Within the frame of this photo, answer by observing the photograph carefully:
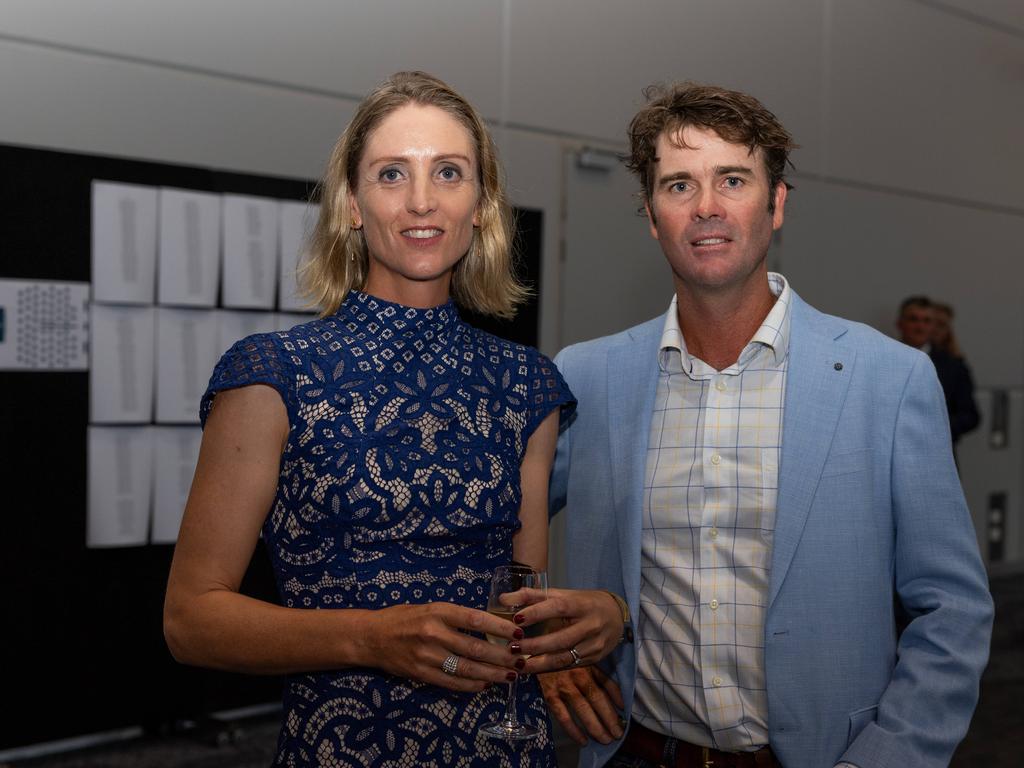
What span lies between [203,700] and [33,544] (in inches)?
36.1

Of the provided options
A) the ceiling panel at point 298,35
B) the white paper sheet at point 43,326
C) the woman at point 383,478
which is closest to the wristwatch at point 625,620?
the woman at point 383,478

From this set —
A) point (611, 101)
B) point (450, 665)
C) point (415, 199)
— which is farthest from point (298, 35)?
point (450, 665)

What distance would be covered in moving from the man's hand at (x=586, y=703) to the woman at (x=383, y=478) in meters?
0.13

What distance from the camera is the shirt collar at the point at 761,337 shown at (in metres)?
1.97

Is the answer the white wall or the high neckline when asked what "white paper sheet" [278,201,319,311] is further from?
the high neckline

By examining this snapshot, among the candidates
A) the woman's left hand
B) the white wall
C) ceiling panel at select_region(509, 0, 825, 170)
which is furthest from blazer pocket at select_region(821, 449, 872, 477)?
ceiling panel at select_region(509, 0, 825, 170)

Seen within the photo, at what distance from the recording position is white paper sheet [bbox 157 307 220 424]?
162 inches

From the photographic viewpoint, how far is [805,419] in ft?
6.22

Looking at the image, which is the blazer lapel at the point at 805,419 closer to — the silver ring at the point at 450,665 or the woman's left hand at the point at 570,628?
the woman's left hand at the point at 570,628

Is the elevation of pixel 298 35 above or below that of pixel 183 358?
above

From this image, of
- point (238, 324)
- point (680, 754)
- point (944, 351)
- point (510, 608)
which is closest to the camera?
point (510, 608)

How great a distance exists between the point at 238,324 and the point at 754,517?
9.35ft

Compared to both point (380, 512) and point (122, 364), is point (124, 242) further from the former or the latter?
point (380, 512)

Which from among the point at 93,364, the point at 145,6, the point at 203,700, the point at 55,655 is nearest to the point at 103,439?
the point at 93,364
